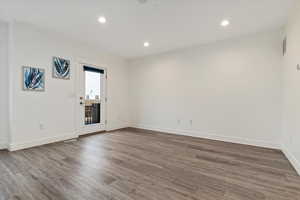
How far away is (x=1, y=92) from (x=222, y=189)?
4.28 metres

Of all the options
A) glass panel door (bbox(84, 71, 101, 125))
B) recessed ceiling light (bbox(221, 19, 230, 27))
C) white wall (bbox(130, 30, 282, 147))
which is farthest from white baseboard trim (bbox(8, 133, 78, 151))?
recessed ceiling light (bbox(221, 19, 230, 27))

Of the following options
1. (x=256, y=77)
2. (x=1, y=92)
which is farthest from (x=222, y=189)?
(x=1, y=92)

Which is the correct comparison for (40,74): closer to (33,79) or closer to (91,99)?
(33,79)

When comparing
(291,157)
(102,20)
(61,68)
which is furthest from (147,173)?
(61,68)

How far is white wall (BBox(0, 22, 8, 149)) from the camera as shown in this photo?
3008mm

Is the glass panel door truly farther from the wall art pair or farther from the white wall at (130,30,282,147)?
the white wall at (130,30,282,147)

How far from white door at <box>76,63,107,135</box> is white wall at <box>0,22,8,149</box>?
144 centimetres

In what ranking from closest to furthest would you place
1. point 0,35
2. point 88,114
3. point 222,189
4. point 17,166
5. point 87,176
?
point 222,189 → point 87,176 → point 17,166 → point 0,35 → point 88,114

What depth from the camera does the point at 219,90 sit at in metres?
3.88

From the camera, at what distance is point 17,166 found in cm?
229

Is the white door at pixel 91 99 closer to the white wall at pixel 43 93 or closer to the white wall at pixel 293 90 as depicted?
the white wall at pixel 43 93

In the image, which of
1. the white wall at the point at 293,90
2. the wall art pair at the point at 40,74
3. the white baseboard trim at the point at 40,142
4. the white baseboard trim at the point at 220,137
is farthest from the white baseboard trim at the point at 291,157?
the wall art pair at the point at 40,74

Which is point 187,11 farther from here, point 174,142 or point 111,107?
point 111,107

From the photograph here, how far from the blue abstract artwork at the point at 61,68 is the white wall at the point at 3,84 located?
2.82 ft
